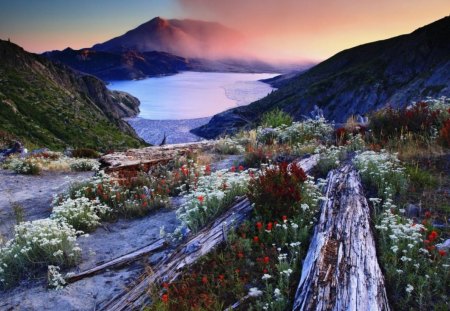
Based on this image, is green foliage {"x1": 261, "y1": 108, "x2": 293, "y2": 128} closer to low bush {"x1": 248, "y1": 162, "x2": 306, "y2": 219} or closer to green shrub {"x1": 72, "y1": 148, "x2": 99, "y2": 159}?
green shrub {"x1": 72, "y1": 148, "x2": 99, "y2": 159}

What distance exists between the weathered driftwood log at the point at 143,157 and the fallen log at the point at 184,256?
6808 millimetres

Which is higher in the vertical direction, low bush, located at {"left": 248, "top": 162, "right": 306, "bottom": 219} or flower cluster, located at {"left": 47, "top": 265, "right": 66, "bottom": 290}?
low bush, located at {"left": 248, "top": 162, "right": 306, "bottom": 219}

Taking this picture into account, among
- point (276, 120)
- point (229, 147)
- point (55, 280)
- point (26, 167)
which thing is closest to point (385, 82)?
point (276, 120)

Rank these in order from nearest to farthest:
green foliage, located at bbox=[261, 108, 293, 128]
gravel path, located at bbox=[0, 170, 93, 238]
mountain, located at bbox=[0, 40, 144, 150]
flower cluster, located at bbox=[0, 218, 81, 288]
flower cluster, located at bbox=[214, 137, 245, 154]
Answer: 1. flower cluster, located at bbox=[0, 218, 81, 288]
2. gravel path, located at bbox=[0, 170, 93, 238]
3. flower cluster, located at bbox=[214, 137, 245, 154]
4. green foliage, located at bbox=[261, 108, 293, 128]
5. mountain, located at bbox=[0, 40, 144, 150]

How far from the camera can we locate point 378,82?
12912 centimetres

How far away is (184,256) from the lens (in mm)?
6199

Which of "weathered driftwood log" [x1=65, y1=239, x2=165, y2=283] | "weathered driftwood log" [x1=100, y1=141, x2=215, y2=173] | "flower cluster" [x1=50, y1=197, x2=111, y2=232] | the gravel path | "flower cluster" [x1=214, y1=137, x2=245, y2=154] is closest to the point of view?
"weathered driftwood log" [x1=65, y1=239, x2=165, y2=283]

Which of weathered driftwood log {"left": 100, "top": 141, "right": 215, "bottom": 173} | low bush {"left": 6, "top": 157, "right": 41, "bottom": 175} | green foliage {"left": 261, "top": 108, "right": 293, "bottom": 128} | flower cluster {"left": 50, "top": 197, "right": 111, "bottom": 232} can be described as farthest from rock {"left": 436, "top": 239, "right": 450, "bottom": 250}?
low bush {"left": 6, "top": 157, "right": 41, "bottom": 175}

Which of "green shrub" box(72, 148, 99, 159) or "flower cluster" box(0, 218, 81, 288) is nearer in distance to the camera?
"flower cluster" box(0, 218, 81, 288)

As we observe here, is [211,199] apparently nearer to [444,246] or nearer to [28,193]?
[444,246]

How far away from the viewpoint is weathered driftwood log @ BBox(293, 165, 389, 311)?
461 cm

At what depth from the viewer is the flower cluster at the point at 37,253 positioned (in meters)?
6.69

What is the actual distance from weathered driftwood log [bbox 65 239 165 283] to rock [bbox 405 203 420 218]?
14.9ft

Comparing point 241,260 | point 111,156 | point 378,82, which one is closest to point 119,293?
point 241,260
